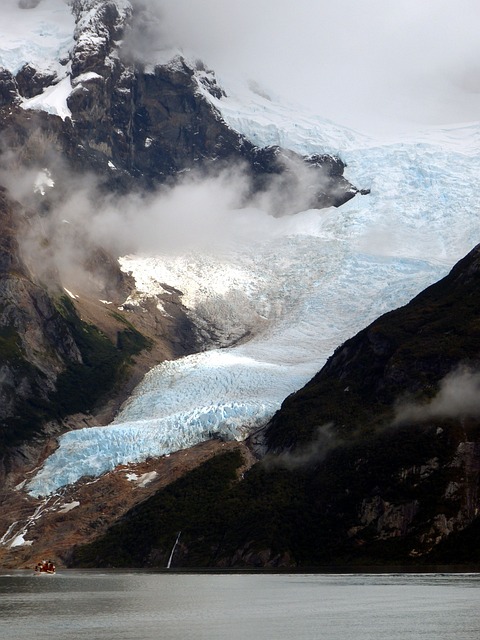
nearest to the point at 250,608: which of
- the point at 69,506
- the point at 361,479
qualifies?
the point at 361,479

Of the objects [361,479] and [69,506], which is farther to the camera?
[69,506]

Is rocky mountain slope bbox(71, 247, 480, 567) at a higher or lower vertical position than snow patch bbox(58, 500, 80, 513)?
higher

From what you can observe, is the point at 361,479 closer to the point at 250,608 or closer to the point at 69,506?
the point at 69,506

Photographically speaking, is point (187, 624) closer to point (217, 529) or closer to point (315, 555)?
point (315, 555)

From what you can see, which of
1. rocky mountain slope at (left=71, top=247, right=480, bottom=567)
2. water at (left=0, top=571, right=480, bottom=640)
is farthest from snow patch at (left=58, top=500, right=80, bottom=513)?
water at (left=0, top=571, right=480, bottom=640)

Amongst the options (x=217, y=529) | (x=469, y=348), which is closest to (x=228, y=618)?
(x=217, y=529)

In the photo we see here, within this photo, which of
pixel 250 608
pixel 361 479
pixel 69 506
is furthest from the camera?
pixel 69 506

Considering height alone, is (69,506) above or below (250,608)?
below

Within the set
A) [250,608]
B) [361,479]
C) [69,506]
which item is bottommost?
[69,506]

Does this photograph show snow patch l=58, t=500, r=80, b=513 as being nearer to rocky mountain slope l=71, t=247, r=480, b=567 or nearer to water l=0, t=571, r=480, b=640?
rocky mountain slope l=71, t=247, r=480, b=567
